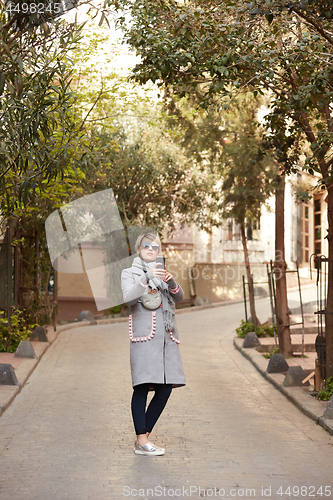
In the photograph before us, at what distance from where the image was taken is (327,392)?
8.27m

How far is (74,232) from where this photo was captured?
62.5 ft

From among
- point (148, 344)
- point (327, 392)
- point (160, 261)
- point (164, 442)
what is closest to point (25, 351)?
point (327, 392)

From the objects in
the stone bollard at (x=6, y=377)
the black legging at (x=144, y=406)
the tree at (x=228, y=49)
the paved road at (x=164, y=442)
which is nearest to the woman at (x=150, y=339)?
the black legging at (x=144, y=406)

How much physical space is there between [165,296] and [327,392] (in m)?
3.72

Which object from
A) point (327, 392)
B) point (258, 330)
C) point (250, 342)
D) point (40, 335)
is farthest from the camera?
point (258, 330)

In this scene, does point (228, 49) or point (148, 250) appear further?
point (228, 49)

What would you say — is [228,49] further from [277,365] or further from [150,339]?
[277,365]

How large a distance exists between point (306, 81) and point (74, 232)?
11.4 metres

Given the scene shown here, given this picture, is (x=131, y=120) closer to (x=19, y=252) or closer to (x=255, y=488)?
(x=19, y=252)

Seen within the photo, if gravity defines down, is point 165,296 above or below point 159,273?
below

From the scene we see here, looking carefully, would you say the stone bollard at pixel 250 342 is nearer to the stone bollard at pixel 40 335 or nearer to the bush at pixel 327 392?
the stone bollard at pixel 40 335

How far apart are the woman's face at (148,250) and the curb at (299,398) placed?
2.97 meters

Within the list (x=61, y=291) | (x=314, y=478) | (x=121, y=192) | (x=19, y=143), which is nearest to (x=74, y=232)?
(x=121, y=192)

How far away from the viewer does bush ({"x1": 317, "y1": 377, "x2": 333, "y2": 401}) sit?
324 inches
